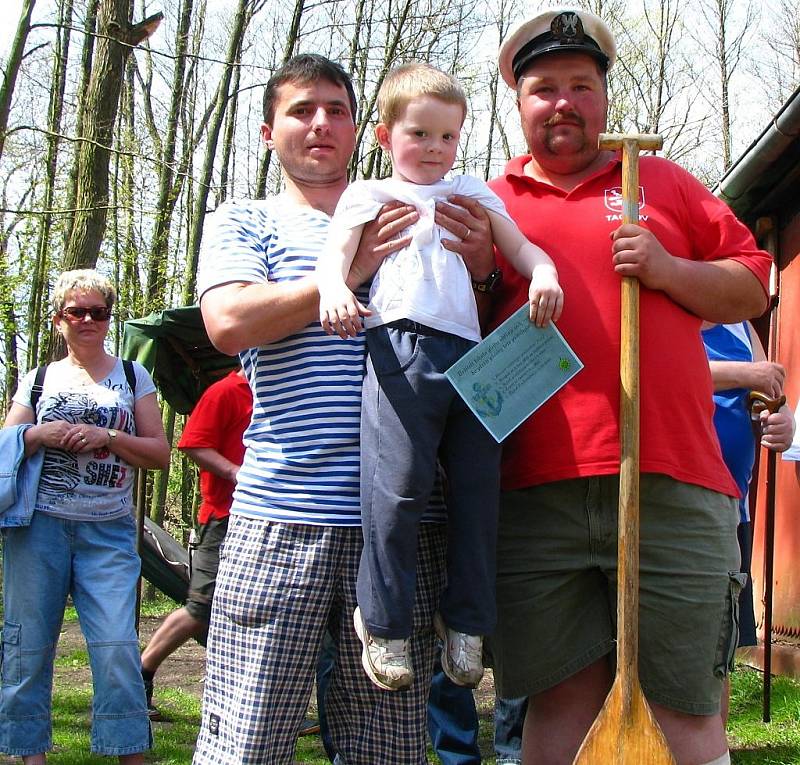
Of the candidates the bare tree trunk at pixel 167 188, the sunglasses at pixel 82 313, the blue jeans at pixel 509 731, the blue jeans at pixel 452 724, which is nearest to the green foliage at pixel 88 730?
the blue jeans at pixel 452 724

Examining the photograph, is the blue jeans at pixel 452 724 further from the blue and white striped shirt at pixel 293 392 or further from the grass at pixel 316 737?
the blue and white striped shirt at pixel 293 392

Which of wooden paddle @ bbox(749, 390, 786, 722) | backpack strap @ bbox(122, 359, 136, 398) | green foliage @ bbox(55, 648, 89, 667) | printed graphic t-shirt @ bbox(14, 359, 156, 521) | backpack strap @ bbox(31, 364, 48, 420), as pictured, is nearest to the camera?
wooden paddle @ bbox(749, 390, 786, 722)

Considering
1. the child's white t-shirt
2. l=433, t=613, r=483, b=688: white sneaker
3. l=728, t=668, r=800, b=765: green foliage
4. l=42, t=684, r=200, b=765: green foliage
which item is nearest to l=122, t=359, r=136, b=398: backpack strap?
l=42, t=684, r=200, b=765: green foliage

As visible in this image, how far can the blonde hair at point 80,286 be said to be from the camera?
4.54 metres

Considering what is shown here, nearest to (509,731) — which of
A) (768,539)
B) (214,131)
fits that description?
(768,539)

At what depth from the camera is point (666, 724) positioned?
2482mm

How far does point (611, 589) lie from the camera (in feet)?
8.32

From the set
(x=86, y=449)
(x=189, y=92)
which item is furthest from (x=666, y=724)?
(x=189, y=92)

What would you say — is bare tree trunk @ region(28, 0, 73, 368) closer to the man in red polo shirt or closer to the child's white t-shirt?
the man in red polo shirt

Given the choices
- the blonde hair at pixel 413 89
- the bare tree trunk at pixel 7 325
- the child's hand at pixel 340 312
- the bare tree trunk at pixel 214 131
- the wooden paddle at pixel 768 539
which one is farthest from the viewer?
the bare tree trunk at pixel 7 325

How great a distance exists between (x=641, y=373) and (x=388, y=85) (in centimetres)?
97

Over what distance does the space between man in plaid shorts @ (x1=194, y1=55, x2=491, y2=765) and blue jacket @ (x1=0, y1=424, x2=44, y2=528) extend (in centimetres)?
203

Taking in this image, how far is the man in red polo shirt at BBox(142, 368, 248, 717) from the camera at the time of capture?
552cm

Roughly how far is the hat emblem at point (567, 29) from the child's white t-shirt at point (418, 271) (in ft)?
1.97
